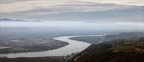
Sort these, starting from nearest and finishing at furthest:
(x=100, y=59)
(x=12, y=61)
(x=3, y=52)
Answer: (x=100, y=59) < (x=12, y=61) < (x=3, y=52)

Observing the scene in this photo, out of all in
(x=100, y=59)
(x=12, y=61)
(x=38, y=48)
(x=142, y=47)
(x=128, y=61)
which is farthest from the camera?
(x=38, y=48)

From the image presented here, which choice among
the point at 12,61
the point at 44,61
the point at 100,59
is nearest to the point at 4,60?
the point at 12,61

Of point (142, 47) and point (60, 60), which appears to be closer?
point (142, 47)

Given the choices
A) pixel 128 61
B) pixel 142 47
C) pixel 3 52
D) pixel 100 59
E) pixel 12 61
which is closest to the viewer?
pixel 128 61

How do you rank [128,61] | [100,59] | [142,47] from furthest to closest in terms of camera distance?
[142,47] < [100,59] < [128,61]

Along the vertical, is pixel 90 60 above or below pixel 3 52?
above

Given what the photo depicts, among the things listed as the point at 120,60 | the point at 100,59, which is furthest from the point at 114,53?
the point at 120,60

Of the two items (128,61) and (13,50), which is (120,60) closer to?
(128,61)

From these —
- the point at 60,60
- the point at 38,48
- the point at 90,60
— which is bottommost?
the point at 38,48

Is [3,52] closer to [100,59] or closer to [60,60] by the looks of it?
[60,60]
